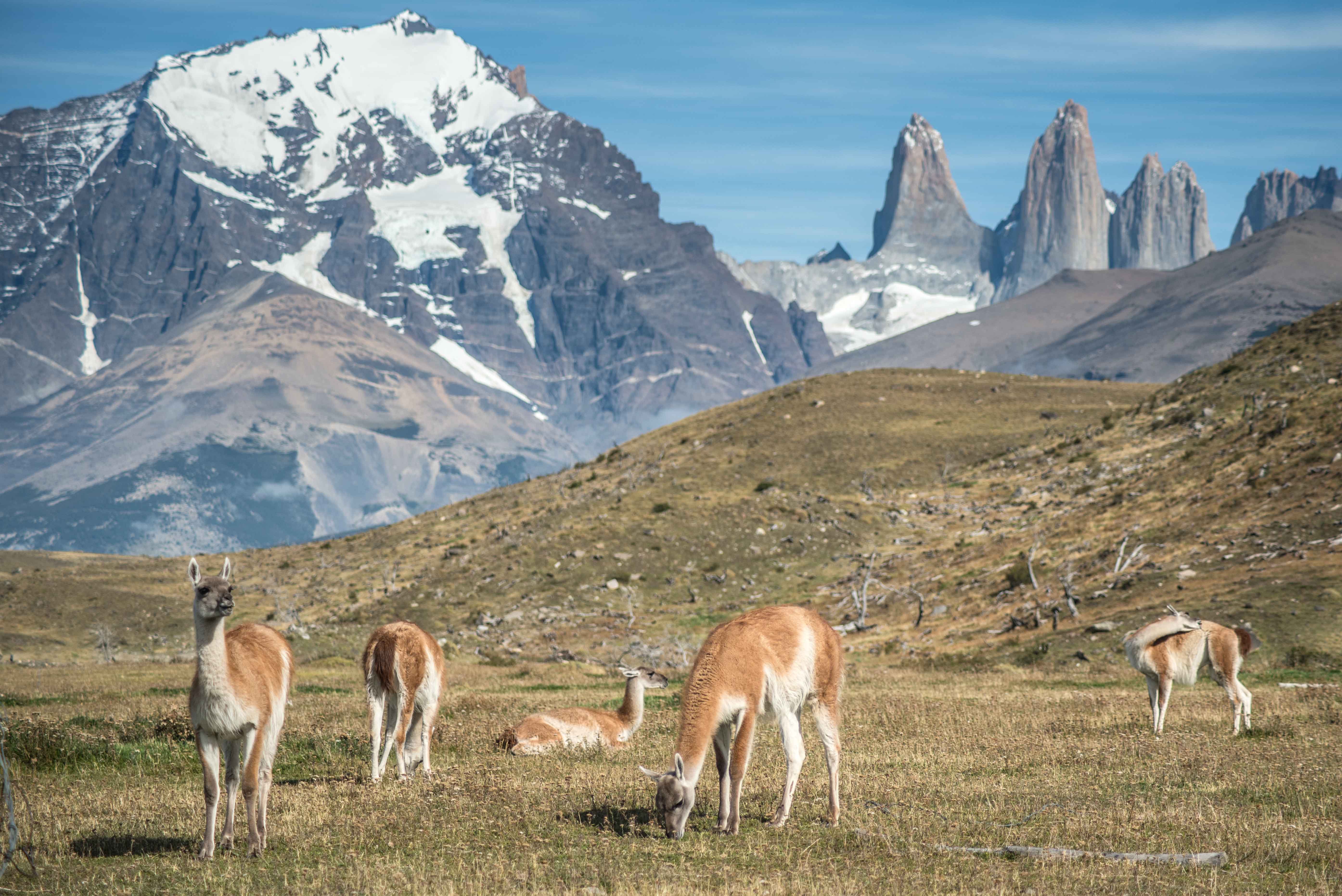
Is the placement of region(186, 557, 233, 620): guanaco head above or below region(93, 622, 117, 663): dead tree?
above

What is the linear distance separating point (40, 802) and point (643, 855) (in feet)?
29.8

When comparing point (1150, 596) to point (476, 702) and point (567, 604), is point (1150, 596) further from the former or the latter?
point (567, 604)

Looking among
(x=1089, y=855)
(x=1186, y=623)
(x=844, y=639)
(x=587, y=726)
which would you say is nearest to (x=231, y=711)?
(x=1089, y=855)

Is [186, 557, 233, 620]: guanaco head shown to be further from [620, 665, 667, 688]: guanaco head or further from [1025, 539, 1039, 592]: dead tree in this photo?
[1025, 539, 1039, 592]: dead tree

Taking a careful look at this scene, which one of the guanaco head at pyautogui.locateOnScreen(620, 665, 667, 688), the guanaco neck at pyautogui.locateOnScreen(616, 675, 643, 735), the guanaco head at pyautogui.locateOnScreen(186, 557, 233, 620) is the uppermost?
the guanaco head at pyautogui.locateOnScreen(186, 557, 233, 620)

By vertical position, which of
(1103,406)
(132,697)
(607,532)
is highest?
(1103,406)

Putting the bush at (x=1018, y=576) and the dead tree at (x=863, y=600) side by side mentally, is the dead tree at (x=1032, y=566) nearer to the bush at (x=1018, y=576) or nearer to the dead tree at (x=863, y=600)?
the bush at (x=1018, y=576)

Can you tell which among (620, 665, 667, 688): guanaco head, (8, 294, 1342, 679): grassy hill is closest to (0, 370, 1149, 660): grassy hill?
(8, 294, 1342, 679): grassy hill

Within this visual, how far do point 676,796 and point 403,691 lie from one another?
6.08 m

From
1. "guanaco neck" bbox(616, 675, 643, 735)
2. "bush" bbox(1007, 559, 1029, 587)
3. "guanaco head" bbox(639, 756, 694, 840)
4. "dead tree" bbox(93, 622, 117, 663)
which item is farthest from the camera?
"dead tree" bbox(93, 622, 117, 663)

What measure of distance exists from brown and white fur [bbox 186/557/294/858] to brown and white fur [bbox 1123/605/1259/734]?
15.6 metres

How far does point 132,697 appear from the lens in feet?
100

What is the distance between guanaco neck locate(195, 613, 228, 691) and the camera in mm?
12703

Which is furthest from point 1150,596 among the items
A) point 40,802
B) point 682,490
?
point 682,490
